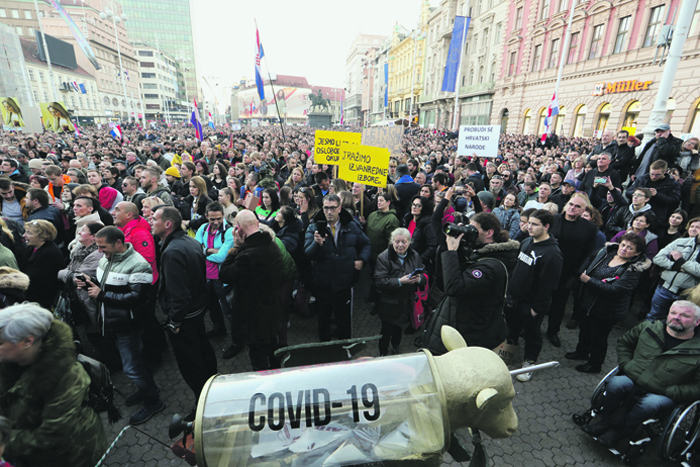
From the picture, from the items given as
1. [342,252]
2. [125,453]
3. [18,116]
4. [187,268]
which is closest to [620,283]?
[342,252]

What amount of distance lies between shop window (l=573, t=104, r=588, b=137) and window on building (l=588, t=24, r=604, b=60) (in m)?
3.40

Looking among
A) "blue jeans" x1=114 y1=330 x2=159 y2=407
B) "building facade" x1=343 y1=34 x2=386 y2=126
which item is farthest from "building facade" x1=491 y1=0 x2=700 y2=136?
"building facade" x1=343 y1=34 x2=386 y2=126

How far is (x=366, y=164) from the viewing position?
5699mm

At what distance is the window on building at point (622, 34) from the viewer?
68.7 ft

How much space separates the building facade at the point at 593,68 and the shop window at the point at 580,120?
66 mm

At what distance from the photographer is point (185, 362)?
10.5ft

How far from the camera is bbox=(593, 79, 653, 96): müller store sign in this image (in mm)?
19859

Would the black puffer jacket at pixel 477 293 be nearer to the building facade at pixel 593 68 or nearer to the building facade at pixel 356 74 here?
the building facade at pixel 593 68

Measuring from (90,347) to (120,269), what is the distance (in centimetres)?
230

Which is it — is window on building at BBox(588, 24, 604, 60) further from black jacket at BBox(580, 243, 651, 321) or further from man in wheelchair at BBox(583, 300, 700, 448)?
man in wheelchair at BBox(583, 300, 700, 448)

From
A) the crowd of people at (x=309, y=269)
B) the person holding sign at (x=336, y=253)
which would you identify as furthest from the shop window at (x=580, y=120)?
the person holding sign at (x=336, y=253)

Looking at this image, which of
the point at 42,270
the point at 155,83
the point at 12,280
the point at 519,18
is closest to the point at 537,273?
the point at 12,280

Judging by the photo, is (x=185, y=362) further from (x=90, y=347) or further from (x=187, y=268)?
(x=90, y=347)

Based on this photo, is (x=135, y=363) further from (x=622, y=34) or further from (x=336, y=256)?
(x=622, y=34)
